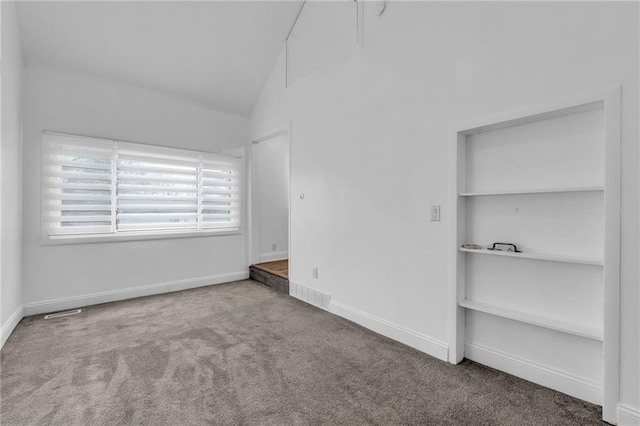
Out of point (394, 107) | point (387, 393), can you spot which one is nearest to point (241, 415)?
point (387, 393)

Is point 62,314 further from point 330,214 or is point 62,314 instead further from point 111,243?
point 330,214

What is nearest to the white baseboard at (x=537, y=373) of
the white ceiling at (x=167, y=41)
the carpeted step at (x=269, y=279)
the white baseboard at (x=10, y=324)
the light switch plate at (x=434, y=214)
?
the light switch plate at (x=434, y=214)

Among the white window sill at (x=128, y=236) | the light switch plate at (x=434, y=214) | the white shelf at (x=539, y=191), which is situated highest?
the white shelf at (x=539, y=191)

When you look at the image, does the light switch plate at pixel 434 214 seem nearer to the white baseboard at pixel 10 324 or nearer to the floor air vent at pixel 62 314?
the white baseboard at pixel 10 324

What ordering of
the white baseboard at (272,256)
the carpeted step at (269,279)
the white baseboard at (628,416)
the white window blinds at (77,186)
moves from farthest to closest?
the white baseboard at (272,256) < the carpeted step at (269,279) < the white window blinds at (77,186) < the white baseboard at (628,416)

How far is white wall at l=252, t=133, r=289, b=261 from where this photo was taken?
529 centimetres

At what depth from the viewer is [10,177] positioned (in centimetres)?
278

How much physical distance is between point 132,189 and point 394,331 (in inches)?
141

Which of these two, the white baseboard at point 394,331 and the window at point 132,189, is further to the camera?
the window at point 132,189

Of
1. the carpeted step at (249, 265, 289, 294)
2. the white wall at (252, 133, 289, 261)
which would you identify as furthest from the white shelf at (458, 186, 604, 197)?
the white wall at (252, 133, 289, 261)

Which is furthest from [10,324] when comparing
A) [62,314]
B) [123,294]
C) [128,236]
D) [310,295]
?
[310,295]

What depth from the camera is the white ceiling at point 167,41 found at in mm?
3041

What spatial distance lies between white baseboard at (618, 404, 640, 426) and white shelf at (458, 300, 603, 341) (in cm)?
35

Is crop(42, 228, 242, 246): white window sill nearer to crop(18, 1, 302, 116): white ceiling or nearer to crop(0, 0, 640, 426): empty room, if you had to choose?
crop(0, 0, 640, 426): empty room
